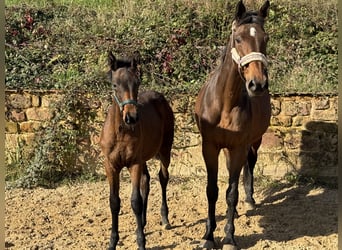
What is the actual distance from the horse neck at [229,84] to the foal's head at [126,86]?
890mm

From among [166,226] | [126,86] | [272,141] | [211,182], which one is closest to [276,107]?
[272,141]

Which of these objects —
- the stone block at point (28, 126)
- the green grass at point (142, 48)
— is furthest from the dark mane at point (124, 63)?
the stone block at point (28, 126)

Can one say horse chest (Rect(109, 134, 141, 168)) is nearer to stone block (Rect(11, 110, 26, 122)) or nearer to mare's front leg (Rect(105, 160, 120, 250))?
mare's front leg (Rect(105, 160, 120, 250))

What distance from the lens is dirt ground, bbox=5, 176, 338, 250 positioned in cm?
513

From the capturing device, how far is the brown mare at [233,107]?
4.19m

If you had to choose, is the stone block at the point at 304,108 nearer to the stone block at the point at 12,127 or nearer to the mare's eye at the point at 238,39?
the mare's eye at the point at 238,39

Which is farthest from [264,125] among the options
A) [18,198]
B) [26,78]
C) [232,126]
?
[26,78]

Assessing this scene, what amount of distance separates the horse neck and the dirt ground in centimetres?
147

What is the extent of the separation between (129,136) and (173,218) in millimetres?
1776

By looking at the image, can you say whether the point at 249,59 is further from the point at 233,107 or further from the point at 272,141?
the point at 272,141

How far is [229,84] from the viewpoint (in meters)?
4.69

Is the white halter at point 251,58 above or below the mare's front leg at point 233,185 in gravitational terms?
above

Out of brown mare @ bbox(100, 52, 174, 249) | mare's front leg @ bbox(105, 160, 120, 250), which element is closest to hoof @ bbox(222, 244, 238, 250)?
brown mare @ bbox(100, 52, 174, 249)

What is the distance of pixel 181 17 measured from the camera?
31.4 ft
